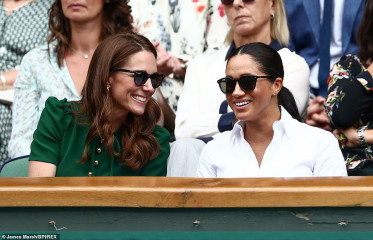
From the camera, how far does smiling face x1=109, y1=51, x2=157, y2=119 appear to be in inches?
116

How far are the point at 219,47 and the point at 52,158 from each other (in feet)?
4.93

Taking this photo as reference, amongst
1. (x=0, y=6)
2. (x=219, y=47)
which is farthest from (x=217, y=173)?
(x=0, y=6)

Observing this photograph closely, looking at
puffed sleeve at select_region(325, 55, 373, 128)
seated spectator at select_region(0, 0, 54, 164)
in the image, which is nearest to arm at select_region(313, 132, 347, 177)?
puffed sleeve at select_region(325, 55, 373, 128)

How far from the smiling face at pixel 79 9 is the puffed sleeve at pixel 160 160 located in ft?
3.06

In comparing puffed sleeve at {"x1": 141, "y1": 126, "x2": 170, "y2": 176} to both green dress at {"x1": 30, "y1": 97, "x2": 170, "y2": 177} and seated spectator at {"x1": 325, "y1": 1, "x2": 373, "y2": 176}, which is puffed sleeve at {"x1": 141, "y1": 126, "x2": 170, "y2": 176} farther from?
seated spectator at {"x1": 325, "y1": 1, "x2": 373, "y2": 176}

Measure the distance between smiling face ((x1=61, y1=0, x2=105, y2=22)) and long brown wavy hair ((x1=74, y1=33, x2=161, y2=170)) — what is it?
30.4 inches

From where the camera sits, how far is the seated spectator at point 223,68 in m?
3.55

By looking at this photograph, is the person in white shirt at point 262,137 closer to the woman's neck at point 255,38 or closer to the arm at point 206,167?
the arm at point 206,167

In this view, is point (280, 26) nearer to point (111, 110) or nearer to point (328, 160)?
point (111, 110)

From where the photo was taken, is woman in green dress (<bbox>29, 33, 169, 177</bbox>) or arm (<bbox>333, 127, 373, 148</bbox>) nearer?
woman in green dress (<bbox>29, 33, 169, 177</bbox>)

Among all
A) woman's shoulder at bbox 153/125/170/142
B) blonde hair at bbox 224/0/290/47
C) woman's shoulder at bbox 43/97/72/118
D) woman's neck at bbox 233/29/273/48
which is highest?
blonde hair at bbox 224/0/290/47

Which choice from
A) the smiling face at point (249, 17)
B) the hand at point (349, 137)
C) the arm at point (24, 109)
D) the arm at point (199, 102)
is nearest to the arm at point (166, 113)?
the arm at point (199, 102)

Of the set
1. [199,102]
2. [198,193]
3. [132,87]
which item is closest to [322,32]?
[199,102]

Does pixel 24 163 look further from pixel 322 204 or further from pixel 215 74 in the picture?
pixel 322 204
